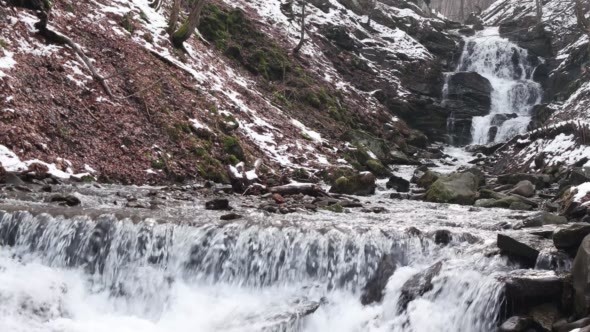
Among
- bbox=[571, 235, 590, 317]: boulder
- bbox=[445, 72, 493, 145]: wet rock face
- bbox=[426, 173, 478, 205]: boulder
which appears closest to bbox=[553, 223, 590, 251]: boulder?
bbox=[571, 235, 590, 317]: boulder

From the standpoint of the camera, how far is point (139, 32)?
16.3m

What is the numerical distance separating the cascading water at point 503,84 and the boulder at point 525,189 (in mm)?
13451

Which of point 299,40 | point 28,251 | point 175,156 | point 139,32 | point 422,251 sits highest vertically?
point 299,40

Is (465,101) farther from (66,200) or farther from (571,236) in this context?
(66,200)

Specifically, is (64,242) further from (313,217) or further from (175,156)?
(175,156)

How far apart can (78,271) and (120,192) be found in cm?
292

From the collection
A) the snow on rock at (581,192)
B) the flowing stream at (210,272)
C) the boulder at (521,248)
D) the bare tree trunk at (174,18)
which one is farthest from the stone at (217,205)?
the bare tree trunk at (174,18)

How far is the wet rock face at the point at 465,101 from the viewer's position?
29.7m

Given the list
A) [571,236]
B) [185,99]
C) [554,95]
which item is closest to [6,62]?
[185,99]

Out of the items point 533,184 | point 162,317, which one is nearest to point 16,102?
point 162,317

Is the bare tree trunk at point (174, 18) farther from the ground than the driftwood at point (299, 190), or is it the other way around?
the bare tree trunk at point (174, 18)

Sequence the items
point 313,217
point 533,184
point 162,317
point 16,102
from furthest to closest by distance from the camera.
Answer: point 533,184, point 16,102, point 313,217, point 162,317

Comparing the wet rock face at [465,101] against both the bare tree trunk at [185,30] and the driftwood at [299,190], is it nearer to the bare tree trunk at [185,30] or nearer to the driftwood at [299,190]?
the bare tree trunk at [185,30]

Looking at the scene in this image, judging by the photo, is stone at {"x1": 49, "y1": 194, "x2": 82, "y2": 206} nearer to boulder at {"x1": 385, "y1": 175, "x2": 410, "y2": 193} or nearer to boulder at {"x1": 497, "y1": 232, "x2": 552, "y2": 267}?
boulder at {"x1": 497, "y1": 232, "x2": 552, "y2": 267}
